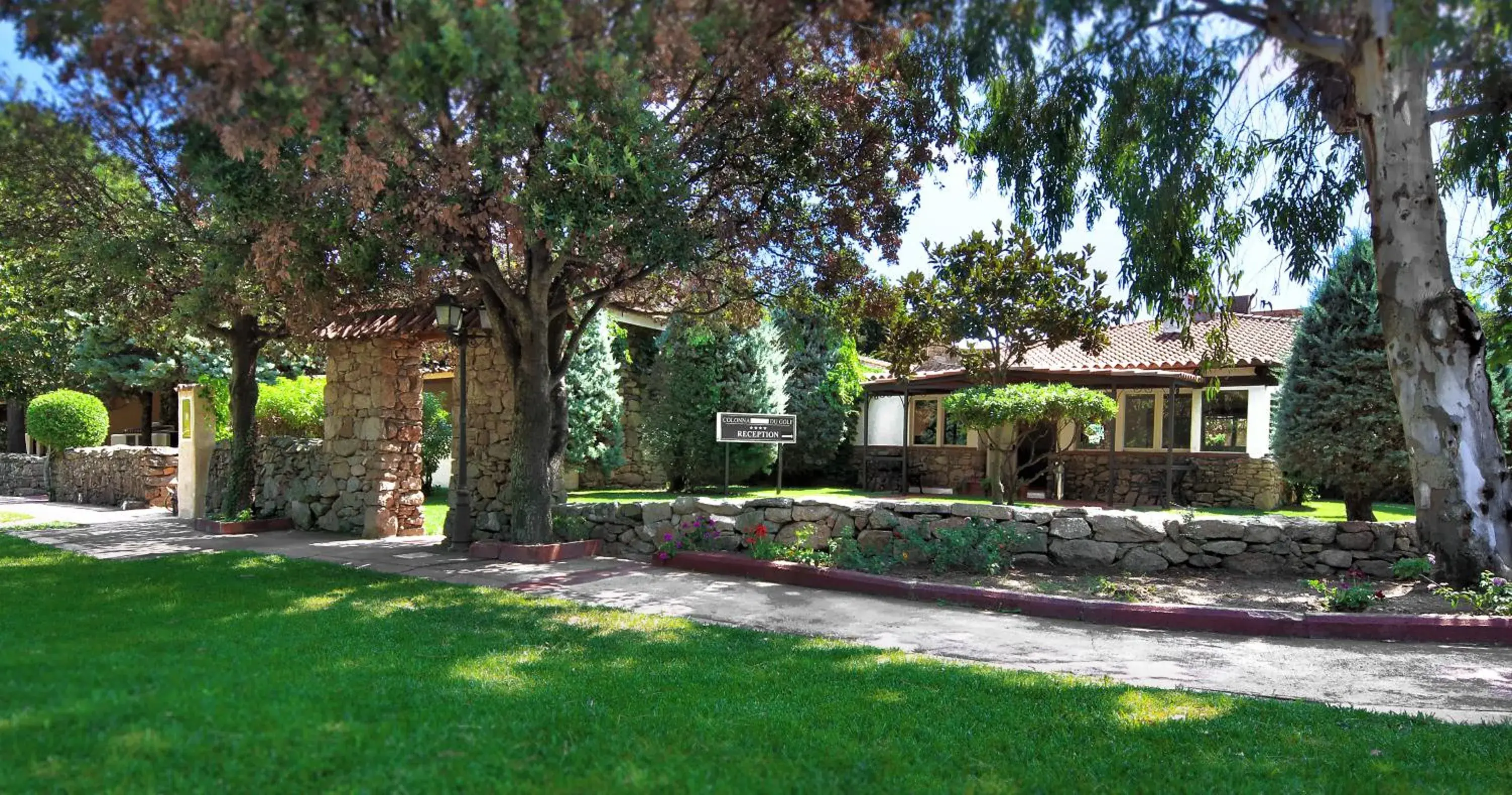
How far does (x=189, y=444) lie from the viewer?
1452 cm

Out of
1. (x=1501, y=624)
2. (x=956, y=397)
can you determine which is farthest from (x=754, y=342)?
(x=1501, y=624)

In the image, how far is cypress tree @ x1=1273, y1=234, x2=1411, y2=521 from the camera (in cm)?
1320

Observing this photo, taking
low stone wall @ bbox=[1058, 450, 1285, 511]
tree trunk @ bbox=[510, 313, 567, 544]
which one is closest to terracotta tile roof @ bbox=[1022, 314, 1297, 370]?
low stone wall @ bbox=[1058, 450, 1285, 511]

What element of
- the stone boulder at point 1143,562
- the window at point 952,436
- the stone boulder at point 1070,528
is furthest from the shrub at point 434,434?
the stone boulder at point 1143,562

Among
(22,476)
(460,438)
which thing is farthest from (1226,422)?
(22,476)

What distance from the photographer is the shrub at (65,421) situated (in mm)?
18938

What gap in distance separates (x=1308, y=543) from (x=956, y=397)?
235 inches

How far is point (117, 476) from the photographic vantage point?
58.5ft

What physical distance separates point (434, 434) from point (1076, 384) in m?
13.0

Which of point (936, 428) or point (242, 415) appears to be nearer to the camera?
point (242, 415)

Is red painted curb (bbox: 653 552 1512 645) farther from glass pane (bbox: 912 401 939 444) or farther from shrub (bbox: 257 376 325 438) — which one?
glass pane (bbox: 912 401 939 444)

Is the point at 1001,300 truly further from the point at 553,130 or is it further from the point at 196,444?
the point at 196,444

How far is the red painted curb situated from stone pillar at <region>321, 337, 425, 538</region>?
272 inches

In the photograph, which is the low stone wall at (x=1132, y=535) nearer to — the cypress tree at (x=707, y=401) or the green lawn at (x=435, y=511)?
the green lawn at (x=435, y=511)
